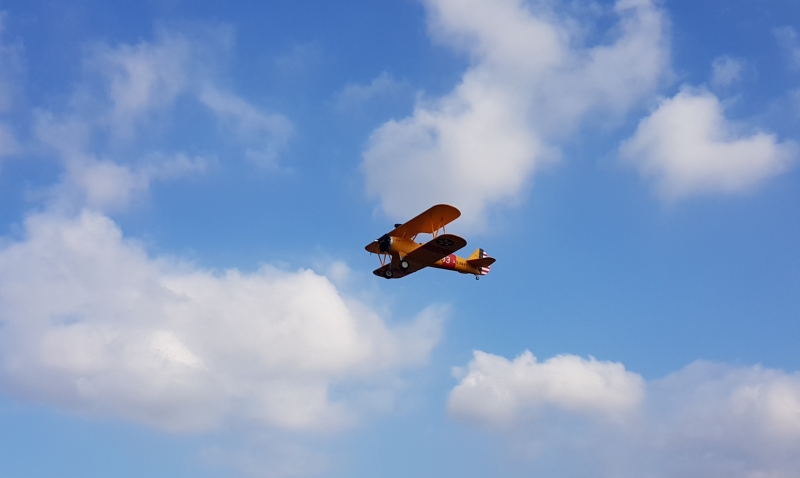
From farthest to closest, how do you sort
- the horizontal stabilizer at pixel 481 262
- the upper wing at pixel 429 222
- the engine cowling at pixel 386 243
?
the horizontal stabilizer at pixel 481 262
the engine cowling at pixel 386 243
the upper wing at pixel 429 222

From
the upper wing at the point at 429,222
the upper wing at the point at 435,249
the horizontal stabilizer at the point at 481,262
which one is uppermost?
the horizontal stabilizer at the point at 481,262

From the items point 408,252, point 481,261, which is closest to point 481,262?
point 481,261

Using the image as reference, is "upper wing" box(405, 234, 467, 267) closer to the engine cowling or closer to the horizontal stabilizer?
the engine cowling

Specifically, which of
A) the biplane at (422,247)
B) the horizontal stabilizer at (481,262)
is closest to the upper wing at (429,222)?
the biplane at (422,247)

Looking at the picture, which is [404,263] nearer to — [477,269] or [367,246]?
[367,246]

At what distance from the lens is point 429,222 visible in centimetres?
4681

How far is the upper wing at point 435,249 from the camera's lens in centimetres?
4478

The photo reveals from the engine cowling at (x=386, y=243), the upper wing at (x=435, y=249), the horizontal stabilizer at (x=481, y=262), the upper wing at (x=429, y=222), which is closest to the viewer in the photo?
the upper wing at (x=435, y=249)

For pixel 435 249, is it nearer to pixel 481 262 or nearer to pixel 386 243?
pixel 386 243

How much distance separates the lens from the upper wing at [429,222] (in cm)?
4512

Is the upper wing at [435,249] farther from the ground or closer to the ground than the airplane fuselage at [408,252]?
closer to the ground

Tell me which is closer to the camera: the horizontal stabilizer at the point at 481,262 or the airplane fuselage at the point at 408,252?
the airplane fuselage at the point at 408,252

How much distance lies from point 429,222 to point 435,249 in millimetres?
1707

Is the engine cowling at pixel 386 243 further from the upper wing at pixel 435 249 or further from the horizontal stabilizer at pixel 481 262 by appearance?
the horizontal stabilizer at pixel 481 262
